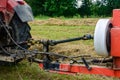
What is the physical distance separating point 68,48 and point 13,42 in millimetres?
3022

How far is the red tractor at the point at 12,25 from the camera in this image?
5.99 metres

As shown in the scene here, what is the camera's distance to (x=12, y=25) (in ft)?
21.0

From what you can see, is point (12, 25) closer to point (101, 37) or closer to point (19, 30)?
point (19, 30)

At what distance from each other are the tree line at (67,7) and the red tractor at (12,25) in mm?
31251

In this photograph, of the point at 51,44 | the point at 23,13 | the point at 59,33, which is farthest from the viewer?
the point at 59,33

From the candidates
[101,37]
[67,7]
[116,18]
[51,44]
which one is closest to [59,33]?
[51,44]

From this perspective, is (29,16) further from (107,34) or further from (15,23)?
(107,34)

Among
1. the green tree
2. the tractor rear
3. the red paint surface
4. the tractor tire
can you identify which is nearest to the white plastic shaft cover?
the tractor rear

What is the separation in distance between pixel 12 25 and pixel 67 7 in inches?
1309

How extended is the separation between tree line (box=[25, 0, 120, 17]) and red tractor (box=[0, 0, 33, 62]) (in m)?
31.3

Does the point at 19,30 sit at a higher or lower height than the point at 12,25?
lower

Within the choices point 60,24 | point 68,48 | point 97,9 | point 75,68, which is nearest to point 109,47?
point 75,68

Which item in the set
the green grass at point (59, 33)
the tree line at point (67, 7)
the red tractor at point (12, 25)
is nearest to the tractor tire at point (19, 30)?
the red tractor at point (12, 25)

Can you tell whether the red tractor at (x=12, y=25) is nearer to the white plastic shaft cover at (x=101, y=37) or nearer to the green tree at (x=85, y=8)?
the white plastic shaft cover at (x=101, y=37)
